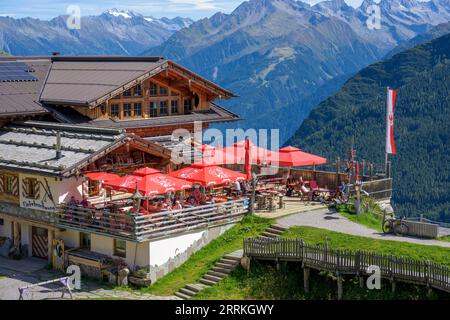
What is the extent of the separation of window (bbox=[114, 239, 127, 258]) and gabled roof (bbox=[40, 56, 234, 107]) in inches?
438

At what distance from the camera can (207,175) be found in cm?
3884

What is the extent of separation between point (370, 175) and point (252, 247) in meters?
15.4

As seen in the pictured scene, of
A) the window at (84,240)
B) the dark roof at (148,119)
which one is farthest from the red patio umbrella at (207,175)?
the dark roof at (148,119)

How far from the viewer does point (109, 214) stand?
35.1m

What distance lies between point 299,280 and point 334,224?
21.1ft

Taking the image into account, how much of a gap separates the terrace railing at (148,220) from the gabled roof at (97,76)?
31.0 feet

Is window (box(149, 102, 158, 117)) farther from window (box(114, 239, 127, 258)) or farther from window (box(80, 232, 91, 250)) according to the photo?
window (box(114, 239, 127, 258))

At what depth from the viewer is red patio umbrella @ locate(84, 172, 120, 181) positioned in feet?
123

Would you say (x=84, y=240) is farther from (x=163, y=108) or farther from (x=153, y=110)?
(x=163, y=108)

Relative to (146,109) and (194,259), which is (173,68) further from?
(194,259)

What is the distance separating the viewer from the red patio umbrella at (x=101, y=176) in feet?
123
